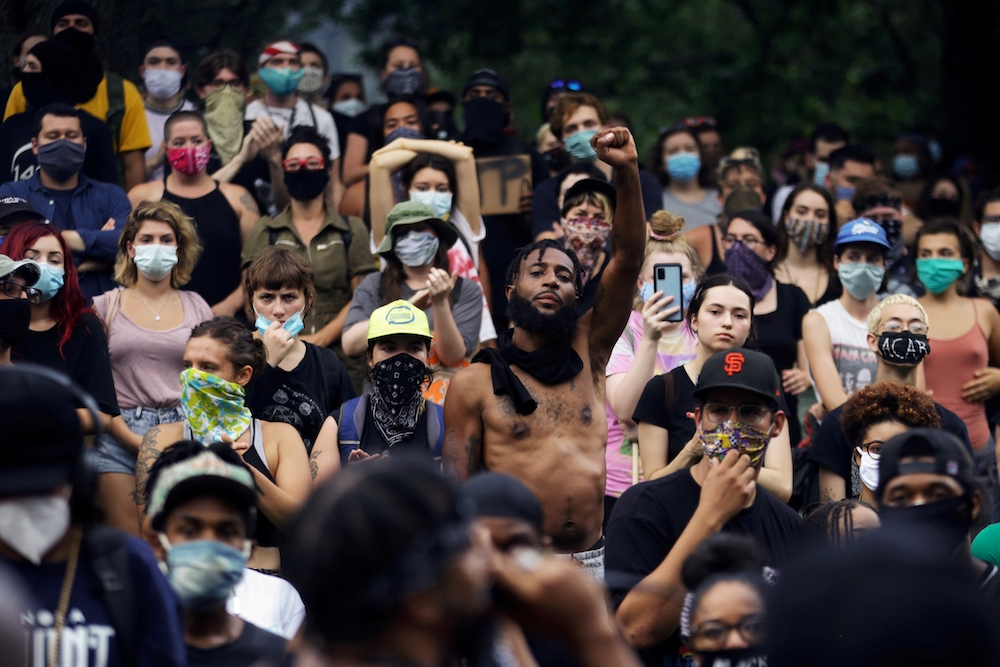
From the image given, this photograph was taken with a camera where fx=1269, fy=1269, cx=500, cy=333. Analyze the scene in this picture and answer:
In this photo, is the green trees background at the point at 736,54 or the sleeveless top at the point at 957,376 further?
the green trees background at the point at 736,54

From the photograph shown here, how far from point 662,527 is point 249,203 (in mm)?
4687

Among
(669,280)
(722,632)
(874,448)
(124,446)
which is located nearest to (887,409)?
(874,448)

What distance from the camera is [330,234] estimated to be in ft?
26.7

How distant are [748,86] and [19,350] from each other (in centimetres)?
982

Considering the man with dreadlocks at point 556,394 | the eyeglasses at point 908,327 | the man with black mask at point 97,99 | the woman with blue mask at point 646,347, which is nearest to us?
the man with dreadlocks at point 556,394

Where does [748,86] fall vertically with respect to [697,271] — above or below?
above

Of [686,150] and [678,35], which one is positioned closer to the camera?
[686,150]

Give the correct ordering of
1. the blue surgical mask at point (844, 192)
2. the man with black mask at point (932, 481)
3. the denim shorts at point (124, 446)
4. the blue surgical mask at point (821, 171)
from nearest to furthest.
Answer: the man with black mask at point (932, 481), the denim shorts at point (124, 446), the blue surgical mask at point (844, 192), the blue surgical mask at point (821, 171)

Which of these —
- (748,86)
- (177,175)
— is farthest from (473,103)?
(748,86)

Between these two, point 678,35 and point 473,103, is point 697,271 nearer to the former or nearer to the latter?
point 473,103

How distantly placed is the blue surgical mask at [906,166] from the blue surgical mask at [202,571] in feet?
30.3

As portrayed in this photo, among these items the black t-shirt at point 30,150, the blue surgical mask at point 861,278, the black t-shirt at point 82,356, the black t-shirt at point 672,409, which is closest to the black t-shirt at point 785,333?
the blue surgical mask at point 861,278

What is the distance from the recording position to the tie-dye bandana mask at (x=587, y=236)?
7684mm

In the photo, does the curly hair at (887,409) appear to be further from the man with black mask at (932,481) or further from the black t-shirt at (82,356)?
the black t-shirt at (82,356)
